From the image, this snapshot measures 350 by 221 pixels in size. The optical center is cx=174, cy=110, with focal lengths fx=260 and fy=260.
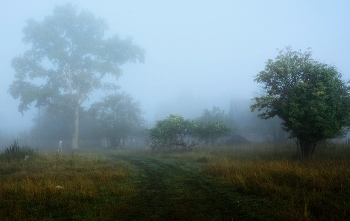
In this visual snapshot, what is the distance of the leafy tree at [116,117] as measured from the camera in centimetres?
4197

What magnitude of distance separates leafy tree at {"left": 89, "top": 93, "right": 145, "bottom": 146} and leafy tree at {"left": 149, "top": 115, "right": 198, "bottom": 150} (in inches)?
624

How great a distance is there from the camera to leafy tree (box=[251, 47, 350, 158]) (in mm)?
13156

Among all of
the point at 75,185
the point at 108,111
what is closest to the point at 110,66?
the point at 108,111

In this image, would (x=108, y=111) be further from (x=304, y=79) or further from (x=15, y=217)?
(x=15, y=217)

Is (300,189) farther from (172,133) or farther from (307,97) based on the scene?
(172,133)

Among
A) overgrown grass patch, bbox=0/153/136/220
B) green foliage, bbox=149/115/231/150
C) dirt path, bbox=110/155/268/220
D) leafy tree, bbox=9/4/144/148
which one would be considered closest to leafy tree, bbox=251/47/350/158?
dirt path, bbox=110/155/268/220

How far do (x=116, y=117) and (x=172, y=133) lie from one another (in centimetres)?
1955

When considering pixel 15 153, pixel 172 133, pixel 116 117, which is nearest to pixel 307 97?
pixel 172 133

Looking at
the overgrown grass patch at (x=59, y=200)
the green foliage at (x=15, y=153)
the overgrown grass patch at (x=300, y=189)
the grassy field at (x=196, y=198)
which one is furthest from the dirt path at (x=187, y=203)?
the green foliage at (x=15, y=153)

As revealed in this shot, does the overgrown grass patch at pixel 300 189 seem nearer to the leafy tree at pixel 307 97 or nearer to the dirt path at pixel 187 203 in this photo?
the dirt path at pixel 187 203

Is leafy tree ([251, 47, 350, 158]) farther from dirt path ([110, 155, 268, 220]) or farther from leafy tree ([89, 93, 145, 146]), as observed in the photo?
leafy tree ([89, 93, 145, 146])

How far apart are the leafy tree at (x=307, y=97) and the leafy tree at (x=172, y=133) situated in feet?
39.0

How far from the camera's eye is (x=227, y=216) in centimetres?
606

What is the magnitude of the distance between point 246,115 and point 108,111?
80.2 ft
